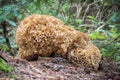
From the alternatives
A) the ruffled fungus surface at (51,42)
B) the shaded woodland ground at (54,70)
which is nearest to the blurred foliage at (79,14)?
the ruffled fungus surface at (51,42)

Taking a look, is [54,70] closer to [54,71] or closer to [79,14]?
[54,71]

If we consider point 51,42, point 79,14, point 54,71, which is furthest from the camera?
point 79,14

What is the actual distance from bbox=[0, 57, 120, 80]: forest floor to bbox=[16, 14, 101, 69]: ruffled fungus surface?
122mm

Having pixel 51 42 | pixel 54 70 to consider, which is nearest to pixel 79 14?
pixel 51 42

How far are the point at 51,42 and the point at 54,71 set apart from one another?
2.08 ft

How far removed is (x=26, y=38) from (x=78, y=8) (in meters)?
5.60

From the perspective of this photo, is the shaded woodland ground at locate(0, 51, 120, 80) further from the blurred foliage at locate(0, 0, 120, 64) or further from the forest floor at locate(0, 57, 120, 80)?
the blurred foliage at locate(0, 0, 120, 64)

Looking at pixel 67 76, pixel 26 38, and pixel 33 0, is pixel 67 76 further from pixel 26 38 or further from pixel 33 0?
pixel 33 0

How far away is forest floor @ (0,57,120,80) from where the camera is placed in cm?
286

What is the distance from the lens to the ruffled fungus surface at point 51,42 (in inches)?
155

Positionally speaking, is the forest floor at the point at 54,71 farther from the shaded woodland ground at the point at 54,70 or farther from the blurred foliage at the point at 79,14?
the blurred foliage at the point at 79,14

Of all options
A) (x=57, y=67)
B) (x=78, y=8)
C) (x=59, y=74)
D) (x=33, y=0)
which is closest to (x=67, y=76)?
(x=59, y=74)

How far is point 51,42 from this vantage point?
3953 millimetres

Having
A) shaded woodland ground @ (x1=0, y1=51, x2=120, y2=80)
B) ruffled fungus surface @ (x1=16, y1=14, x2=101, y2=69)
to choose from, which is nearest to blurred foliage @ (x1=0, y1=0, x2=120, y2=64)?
ruffled fungus surface @ (x1=16, y1=14, x2=101, y2=69)
